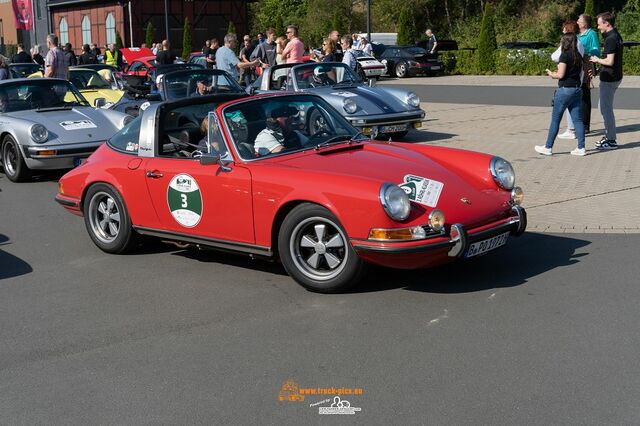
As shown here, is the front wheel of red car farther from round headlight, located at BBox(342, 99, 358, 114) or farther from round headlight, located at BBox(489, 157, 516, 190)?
round headlight, located at BBox(342, 99, 358, 114)

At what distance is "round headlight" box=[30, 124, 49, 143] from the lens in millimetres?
12039

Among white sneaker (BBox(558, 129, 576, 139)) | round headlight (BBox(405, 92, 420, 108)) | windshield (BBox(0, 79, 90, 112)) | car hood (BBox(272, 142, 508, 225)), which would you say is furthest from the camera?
round headlight (BBox(405, 92, 420, 108))

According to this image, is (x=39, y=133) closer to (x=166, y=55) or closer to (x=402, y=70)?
(x=166, y=55)

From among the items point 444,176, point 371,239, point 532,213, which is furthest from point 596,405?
point 532,213

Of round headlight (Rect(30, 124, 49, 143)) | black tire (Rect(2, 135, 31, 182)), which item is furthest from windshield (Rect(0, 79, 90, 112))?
round headlight (Rect(30, 124, 49, 143))

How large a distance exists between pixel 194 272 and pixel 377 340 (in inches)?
91.6

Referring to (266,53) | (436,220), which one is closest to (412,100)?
(266,53)

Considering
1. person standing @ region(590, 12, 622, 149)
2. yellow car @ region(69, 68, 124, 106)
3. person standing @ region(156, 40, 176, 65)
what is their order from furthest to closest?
person standing @ region(156, 40, 176, 65) → yellow car @ region(69, 68, 124, 106) → person standing @ region(590, 12, 622, 149)

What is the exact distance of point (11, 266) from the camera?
766 cm

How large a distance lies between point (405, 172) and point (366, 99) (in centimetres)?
806

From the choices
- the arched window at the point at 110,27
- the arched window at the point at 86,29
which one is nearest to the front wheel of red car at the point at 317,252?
the arched window at the point at 110,27

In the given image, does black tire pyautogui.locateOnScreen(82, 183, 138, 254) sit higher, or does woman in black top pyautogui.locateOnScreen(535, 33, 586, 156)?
woman in black top pyautogui.locateOnScreen(535, 33, 586, 156)

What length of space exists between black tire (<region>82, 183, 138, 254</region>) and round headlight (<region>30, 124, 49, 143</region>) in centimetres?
433

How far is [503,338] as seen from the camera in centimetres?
535
